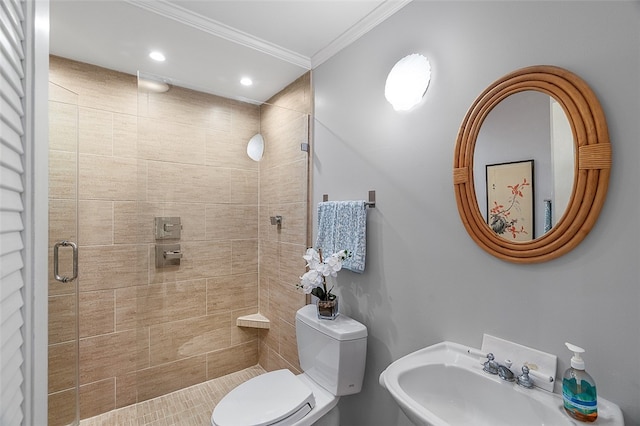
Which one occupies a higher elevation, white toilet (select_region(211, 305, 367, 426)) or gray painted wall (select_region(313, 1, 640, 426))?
gray painted wall (select_region(313, 1, 640, 426))

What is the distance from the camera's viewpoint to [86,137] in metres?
2.06

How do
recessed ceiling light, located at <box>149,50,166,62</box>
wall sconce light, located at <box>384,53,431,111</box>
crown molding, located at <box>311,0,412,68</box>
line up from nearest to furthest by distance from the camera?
wall sconce light, located at <box>384,53,431,111</box> → crown molding, located at <box>311,0,412,68</box> → recessed ceiling light, located at <box>149,50,166,62</box>

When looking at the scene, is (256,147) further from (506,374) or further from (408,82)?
(506,374)

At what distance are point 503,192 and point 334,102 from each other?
1204mm

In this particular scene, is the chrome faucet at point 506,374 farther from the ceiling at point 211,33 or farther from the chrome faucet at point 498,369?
the ceiling at point 211,33

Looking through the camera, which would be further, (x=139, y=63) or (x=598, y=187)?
(x=139, y=63)

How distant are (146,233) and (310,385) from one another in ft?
4.11

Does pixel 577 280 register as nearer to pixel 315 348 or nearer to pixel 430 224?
pixel 430 224

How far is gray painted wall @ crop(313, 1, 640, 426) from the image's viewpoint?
2.91 feet

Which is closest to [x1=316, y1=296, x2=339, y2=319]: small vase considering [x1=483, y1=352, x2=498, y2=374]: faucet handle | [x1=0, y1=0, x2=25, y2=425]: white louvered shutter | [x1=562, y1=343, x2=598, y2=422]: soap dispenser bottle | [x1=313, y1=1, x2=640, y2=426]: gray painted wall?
[x1=313, y1=1, x2=640, y2=426]: gray painted wall

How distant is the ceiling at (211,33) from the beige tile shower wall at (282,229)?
326mm

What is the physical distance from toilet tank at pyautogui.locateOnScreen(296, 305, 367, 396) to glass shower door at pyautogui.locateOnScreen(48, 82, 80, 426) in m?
1.38

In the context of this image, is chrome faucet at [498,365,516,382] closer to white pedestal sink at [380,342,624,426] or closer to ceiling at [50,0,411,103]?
white pedestal sink at [380,342,624,426]

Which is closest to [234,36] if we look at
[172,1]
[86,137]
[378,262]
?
[172,1]
